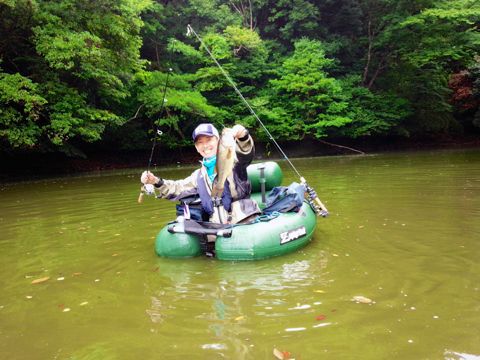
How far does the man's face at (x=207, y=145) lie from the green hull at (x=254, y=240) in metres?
0.88

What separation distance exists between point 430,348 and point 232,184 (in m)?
2.73

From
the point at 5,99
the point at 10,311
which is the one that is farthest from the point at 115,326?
the point at 5,99

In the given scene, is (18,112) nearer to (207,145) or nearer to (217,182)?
(207,145)

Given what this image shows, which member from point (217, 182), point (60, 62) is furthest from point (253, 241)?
point (60, 62)

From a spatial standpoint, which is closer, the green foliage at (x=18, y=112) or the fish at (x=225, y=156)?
the fish at (x=225, y=156)

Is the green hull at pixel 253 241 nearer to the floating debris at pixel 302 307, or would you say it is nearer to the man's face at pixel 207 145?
the man's face at pixel 207 145

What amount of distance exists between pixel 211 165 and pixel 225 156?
0.40m

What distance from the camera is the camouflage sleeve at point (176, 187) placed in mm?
4957

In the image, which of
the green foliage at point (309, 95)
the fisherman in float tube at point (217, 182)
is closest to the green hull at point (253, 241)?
the fisherman in float tube at point (217, 182)

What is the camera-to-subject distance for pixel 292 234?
4.84 meters

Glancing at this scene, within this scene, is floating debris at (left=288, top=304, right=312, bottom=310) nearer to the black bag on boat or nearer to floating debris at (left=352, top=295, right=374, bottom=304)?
floating debris at (left=352, top=295, right=374, bottom=304)

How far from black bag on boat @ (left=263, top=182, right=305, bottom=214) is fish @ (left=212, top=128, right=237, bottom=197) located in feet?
3.20

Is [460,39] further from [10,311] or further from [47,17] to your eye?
[10,311]

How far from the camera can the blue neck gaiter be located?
4.82 m
